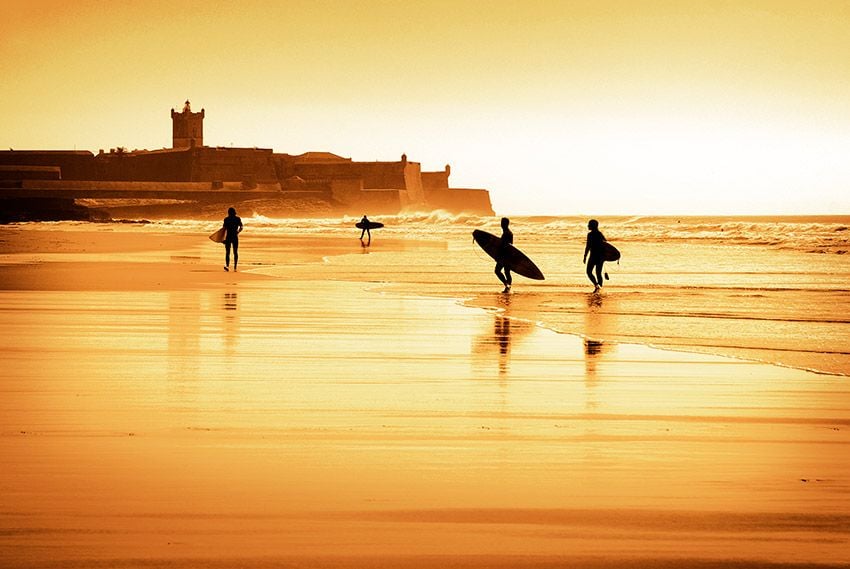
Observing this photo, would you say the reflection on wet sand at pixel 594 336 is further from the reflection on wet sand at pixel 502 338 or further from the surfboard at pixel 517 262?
the surfboard at pixel 517 262

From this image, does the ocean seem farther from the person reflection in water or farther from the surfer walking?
the person reflection in water

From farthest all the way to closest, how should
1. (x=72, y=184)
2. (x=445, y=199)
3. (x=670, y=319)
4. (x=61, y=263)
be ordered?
1. (x=445, y=199)
2. (x=72, y=184)
3. (x=61, y=263)
4. (x=670, y=319)

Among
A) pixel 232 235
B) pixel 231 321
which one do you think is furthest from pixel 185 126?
pixel 231 321

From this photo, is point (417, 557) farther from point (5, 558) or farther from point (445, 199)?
point (445, 199)

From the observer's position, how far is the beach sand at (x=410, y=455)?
3.51 m

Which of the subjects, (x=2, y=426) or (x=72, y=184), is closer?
(x=2, y=426)

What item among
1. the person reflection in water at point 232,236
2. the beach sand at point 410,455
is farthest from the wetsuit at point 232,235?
the beach sand at point 410,455

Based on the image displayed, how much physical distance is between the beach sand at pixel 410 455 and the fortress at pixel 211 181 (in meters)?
92.7

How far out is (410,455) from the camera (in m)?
4.89

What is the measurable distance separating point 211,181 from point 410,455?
359 ft

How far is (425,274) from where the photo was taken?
884 inches

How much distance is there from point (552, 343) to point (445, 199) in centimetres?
12738

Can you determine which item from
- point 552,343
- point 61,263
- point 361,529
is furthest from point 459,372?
point 61,263

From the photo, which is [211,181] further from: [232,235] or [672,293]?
[672,293]
